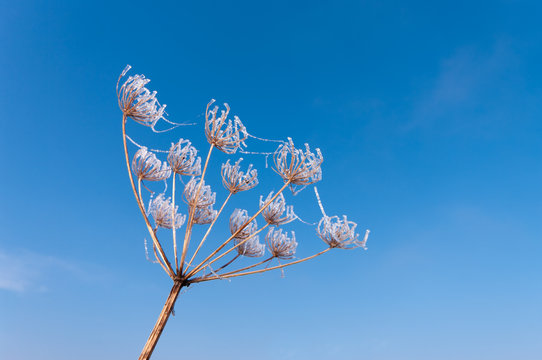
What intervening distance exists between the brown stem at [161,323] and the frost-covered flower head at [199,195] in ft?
7.23

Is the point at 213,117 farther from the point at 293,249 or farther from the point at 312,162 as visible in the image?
the point at 293,249

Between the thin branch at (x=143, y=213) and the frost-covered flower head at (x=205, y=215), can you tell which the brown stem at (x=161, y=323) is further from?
the frost-covered flower head at (x=205, y=215)

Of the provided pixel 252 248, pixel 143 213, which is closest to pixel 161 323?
pixel 143 213

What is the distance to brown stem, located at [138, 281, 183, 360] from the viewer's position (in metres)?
6.49

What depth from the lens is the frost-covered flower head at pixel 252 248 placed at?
31.4ft

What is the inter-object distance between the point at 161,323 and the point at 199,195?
305 cm

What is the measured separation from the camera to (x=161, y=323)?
675 centimetres

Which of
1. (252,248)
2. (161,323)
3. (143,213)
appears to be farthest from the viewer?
(252,248)

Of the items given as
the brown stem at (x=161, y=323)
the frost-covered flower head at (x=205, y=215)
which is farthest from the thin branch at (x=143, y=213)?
the frost-covered flower head at (x=205, y=215)

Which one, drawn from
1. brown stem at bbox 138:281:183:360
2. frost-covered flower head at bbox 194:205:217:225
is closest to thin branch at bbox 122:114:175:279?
brown stem at bbox 138:281:183:360

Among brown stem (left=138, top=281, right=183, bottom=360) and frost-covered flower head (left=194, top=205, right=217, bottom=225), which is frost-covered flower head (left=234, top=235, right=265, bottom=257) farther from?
brown stem (left=138, top=281, right=183, bottom=360)

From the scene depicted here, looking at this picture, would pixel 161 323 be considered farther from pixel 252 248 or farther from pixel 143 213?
pixel 252 248

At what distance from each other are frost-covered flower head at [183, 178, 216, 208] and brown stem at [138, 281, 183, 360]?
2.20 m

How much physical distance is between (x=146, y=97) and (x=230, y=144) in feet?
6.17
